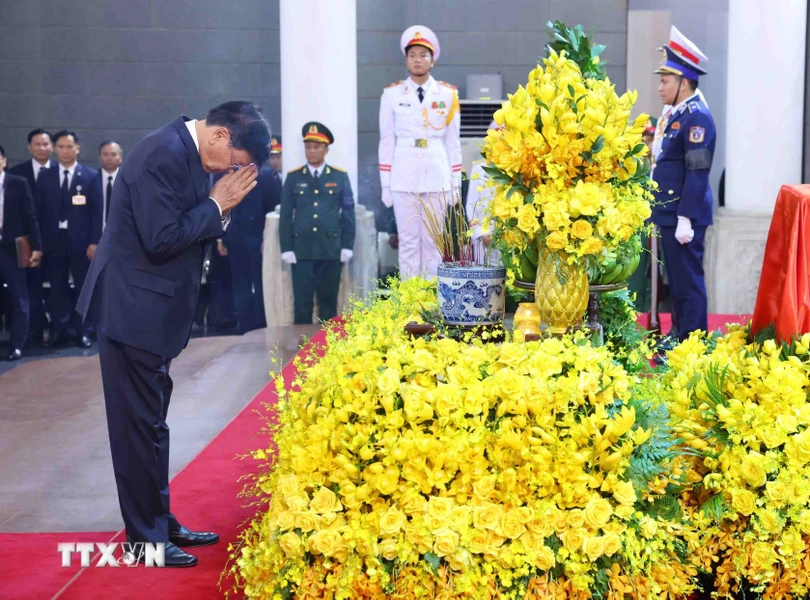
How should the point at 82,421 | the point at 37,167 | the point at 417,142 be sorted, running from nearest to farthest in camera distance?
the point at 82,421, the point at 417,142, the point at 37,167

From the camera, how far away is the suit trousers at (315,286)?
23.7 ft

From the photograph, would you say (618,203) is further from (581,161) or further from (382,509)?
(382,509)

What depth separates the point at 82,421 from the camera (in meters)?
4.94

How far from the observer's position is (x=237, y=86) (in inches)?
361

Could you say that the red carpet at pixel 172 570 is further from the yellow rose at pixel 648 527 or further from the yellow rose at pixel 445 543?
the yellow rose at pixel 648 527

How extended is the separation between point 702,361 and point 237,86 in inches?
276

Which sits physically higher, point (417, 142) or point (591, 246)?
point (417, 142)

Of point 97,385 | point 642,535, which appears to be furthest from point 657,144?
point 642,535

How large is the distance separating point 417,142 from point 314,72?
84 cm

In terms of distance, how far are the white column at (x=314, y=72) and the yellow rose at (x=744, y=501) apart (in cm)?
507

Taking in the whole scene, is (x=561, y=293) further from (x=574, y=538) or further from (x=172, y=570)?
(x=172, y=570)

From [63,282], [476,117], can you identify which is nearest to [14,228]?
[63,282]

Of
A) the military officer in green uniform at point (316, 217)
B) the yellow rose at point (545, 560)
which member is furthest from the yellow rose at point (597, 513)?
the military officer in green uniform at point (316, 217)

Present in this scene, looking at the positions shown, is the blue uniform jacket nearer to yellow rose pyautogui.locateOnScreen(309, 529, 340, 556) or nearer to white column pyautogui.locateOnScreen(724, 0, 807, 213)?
white column pyautogui.locateOnScreen(724, 0, 807, 213)
